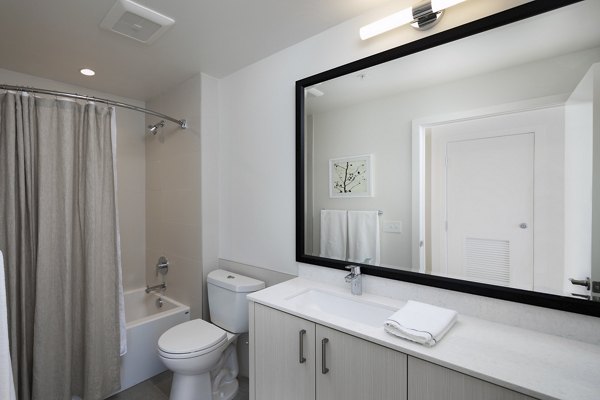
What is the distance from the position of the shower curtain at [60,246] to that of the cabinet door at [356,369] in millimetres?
1531

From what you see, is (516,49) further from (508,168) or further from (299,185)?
(299,185)

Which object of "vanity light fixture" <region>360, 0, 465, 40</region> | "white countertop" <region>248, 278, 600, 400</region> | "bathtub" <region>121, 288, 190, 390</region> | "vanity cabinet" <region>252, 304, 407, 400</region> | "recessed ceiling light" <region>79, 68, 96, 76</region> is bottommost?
"bathtub" <region>121, 288, 190, 390</region>

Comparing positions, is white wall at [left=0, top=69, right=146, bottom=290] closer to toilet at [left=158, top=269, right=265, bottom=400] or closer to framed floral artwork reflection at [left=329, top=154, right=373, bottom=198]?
toilet at [left=158, top=269, right=265, bottom=400]

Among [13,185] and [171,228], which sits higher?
[13,185]

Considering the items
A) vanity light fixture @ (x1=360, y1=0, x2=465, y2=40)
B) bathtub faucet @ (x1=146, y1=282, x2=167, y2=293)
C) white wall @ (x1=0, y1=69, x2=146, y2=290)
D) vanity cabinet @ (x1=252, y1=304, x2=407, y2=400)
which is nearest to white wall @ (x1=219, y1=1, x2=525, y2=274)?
vanity light fixture @ (x1=360, y1=0, x2=465, y2=40)

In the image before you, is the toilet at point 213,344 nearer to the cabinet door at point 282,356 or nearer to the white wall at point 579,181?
the cabinet door at point 282,356

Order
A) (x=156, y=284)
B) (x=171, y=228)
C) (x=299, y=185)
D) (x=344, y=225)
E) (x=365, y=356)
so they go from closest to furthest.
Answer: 1. (x=365, y=356)
2. (x=344, y=225)
3. (x=299, y=185)
4. (x=171, y=228)
5. (x=156, y=284)

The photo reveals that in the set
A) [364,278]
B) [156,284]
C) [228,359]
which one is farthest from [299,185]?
[156,284]

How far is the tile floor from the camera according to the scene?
78.6 inches

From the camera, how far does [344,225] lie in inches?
64.0

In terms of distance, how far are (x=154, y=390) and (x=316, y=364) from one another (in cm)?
158

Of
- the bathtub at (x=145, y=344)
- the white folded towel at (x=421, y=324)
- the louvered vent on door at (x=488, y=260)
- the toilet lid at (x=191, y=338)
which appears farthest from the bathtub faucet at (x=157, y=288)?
the louvered vent on door at (x=488, y=260)

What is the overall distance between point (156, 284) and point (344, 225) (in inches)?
85.5

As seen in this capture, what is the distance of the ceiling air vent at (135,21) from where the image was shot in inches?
57.9
